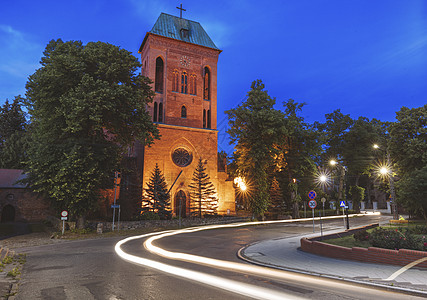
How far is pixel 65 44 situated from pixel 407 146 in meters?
32.6

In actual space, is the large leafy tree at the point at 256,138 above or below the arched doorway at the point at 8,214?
above

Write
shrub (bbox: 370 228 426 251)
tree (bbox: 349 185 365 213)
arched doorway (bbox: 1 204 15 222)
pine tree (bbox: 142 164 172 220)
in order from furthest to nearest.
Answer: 1. tree (bbox: 349 185 365 213)
2. arched doorway (bbox: 1 204 15 222)
3. pine tree (bbox: 142 164 172 220)
4. shrub (bbox: 370 228 426 251)

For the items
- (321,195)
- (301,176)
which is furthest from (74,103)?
(321,195)

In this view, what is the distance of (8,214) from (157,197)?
73.9ft

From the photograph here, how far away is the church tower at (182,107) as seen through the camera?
37.5 metres

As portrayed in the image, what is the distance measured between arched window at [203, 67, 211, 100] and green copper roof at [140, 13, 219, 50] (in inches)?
163

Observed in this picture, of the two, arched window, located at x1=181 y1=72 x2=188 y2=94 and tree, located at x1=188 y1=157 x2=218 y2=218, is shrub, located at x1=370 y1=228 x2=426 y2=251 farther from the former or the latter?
arched window, located at x1=181 y1=72 x2=188 y2=94

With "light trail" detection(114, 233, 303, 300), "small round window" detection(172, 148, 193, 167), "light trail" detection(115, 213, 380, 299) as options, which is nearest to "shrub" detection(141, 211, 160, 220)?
"small round window" detection(172, 148, 193, 167)

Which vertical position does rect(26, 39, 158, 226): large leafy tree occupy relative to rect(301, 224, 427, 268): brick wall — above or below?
above

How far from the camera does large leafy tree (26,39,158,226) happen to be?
2175 cm

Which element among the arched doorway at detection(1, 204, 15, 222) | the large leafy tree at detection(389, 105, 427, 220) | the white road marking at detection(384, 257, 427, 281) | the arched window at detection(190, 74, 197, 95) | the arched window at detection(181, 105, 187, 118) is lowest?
the arched doorway at detection(1, 204, 15, 222)

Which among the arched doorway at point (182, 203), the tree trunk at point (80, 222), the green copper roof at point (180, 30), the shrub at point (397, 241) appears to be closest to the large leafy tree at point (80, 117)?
the tree trunk at point (80, 222)

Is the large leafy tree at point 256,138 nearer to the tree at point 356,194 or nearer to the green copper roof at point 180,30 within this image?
Answer: the green copper roof at point 180,30

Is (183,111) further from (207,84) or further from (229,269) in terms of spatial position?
(229,269)
